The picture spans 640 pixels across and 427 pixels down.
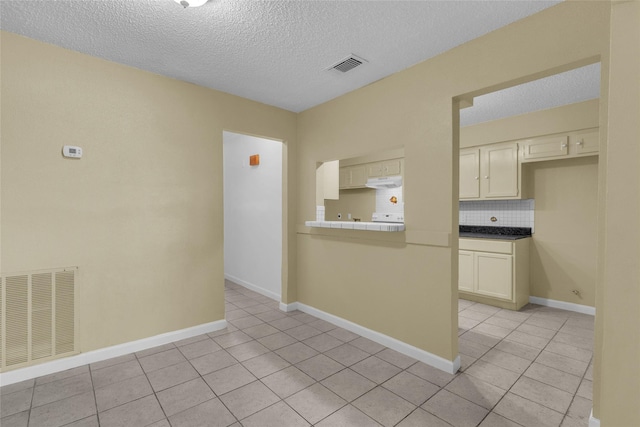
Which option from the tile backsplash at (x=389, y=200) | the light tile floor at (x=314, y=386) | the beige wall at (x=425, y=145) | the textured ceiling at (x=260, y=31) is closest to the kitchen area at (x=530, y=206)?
the beige wall at (x=425, y=145)

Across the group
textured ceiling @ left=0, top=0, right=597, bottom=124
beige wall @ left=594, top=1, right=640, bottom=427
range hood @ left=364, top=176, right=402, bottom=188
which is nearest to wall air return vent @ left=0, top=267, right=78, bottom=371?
textured ceiling @ left=0, top=0, right=597, bottom=124

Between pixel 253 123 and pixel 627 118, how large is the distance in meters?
3.46

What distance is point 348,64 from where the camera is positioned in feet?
8.79

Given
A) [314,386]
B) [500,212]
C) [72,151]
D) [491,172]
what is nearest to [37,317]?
[72,151]

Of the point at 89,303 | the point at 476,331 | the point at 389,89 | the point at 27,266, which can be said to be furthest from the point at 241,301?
the point at 389,89

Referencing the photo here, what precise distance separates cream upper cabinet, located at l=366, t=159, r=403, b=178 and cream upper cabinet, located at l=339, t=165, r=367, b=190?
0.15m

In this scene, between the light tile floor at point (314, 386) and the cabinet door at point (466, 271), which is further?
the cabinet door at point (466, 271)

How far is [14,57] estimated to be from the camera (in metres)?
2.24

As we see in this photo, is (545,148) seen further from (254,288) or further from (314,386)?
(254,288)

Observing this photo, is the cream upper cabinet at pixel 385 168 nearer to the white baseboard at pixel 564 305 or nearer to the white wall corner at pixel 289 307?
the white baseboard at pixel 564 305

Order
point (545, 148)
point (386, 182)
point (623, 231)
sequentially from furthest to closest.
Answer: point (386, 182) → point (545, 148) → point (623, 231)

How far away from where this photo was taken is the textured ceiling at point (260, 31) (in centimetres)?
194

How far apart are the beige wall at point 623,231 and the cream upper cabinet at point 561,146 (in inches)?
164

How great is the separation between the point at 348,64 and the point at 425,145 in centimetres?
101
